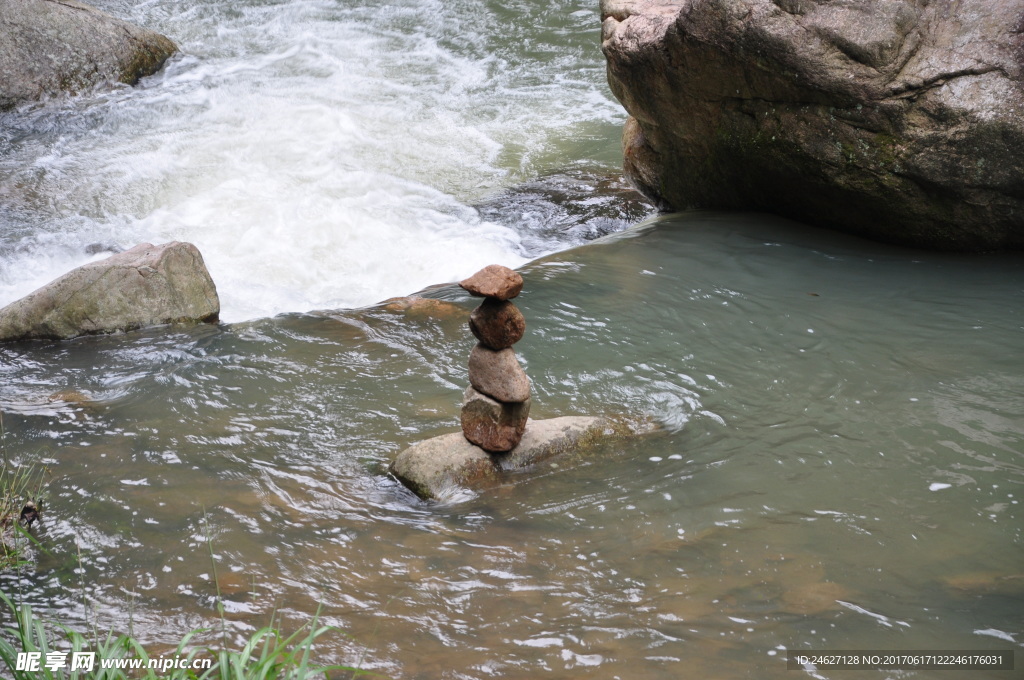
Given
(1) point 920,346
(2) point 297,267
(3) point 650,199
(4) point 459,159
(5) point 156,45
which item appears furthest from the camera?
(5) point 156,45

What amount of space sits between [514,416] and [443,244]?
169 inches

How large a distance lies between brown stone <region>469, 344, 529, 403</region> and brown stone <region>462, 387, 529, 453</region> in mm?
40

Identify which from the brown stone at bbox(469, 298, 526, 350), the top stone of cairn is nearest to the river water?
the brown stone at bbox(469, 298, 526, 350)

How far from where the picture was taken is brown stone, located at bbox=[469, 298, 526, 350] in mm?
4156

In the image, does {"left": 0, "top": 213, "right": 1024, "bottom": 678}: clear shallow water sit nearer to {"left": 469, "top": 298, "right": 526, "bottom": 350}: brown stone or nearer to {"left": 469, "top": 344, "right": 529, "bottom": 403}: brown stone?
{"left": 469, "top": 344, "right": 529, "bottom": 403}: brown stone

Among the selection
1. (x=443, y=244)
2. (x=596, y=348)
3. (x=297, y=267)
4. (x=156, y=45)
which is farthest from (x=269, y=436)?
(x=156, y=45)

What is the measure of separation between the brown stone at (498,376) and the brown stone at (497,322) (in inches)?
2.7

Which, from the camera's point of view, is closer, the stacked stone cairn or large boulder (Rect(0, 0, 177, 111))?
the stacked stone cairn

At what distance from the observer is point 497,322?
4164mm

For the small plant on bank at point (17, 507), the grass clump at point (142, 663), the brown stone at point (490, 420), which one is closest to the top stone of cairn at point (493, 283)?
the brown stone at point (490, 420)

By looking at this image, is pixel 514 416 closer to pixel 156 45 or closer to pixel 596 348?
pixel 596 348

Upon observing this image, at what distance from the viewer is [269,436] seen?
4703 mm

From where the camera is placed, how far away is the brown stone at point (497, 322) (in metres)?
4.16

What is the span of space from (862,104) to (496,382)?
4176 millimetres
